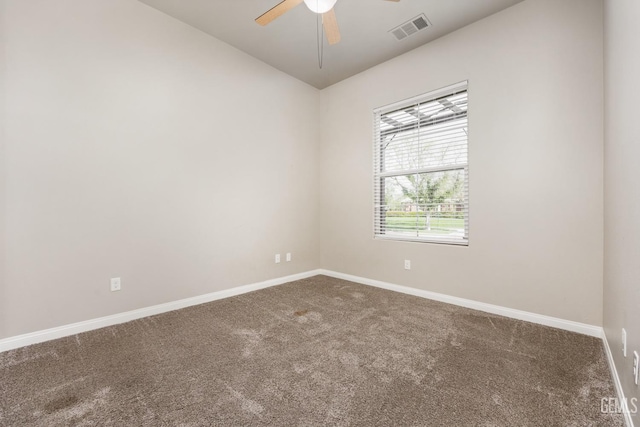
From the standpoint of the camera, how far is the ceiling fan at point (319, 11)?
1915 millimetres

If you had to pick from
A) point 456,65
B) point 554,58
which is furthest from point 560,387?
point 456,65

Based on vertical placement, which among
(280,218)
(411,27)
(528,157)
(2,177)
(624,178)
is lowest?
(280,218)

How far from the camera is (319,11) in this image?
197cm

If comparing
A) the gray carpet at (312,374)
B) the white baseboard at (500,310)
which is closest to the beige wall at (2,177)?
the gray carpet at (312,374)

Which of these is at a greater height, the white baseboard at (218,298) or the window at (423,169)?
the window at (423,169)

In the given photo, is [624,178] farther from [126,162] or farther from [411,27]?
[126,162]

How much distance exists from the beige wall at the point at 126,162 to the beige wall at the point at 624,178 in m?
3.17

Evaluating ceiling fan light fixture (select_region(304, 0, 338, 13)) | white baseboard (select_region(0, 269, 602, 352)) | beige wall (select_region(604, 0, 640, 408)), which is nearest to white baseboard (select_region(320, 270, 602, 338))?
white baseboard (select_region(0, 269, 602, 352))

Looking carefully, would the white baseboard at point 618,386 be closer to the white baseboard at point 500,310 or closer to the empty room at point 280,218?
the empty room at point 280,218

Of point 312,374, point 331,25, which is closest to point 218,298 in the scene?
point 312,374

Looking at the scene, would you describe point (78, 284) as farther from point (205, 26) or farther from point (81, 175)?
point (205, 26)

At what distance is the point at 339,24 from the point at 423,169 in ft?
5.94

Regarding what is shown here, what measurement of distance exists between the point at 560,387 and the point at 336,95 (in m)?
3.94

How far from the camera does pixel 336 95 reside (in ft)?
13.5
